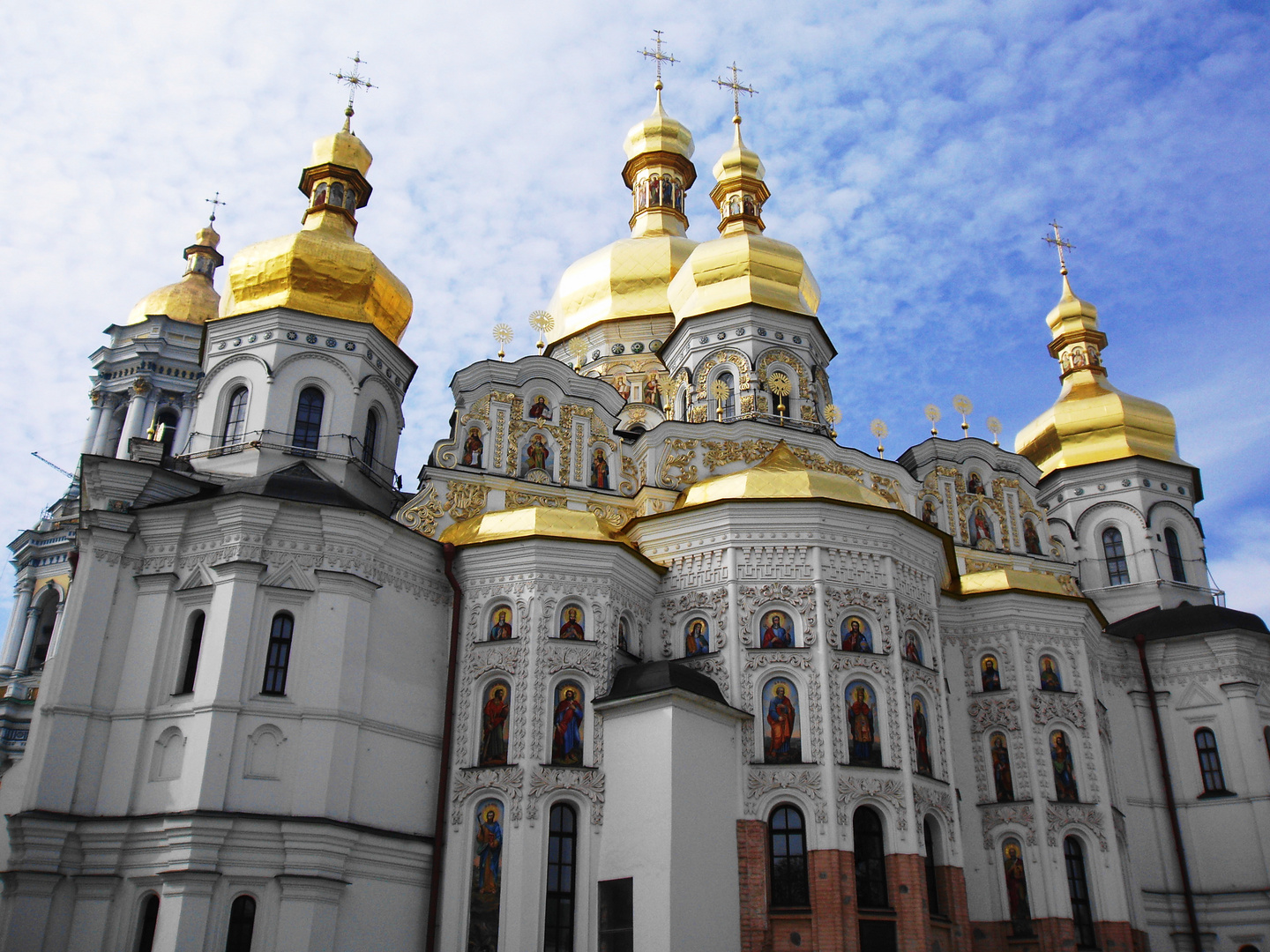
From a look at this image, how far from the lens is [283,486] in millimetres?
15961

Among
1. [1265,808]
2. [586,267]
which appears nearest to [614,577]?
[1265,808]

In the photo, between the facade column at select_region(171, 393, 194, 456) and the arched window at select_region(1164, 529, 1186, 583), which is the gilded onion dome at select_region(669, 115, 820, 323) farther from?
the facade column at select_region(171, 393, 194, 456)

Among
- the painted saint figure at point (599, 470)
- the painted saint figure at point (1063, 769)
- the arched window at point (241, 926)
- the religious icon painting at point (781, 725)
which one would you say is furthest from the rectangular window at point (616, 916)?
the painted saint figure at point (1063, 769)

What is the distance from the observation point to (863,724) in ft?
51.8

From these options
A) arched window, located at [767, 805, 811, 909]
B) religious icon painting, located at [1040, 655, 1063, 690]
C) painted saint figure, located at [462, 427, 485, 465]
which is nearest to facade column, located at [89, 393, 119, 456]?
painted saint figure, located at [462, 427, 485, 465]

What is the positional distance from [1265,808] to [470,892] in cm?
1418

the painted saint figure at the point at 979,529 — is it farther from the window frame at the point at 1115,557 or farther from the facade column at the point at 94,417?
Answer: the facade column at the point at 94,417

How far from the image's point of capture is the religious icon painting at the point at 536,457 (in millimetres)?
19281

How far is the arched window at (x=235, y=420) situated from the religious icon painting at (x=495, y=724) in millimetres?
6629

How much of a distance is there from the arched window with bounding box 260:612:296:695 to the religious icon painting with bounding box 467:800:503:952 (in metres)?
3.01

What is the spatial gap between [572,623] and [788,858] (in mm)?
4151

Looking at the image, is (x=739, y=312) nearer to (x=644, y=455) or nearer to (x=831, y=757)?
(x=644, y=455)

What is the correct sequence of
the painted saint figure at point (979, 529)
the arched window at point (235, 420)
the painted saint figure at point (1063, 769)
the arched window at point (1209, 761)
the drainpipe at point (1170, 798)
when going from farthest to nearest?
the painted saint figure at point (979, 529) → the arched window at point (1209, 761) → the drainpipe at point (1170, 798) → the arched window at point (235, 420) → the painted saint figure at point (1063, 769)

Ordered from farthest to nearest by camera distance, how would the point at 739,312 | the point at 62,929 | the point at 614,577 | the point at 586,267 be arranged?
the point at 586,267, the point at 739,312, the point at 614,577, the point at 62,929
